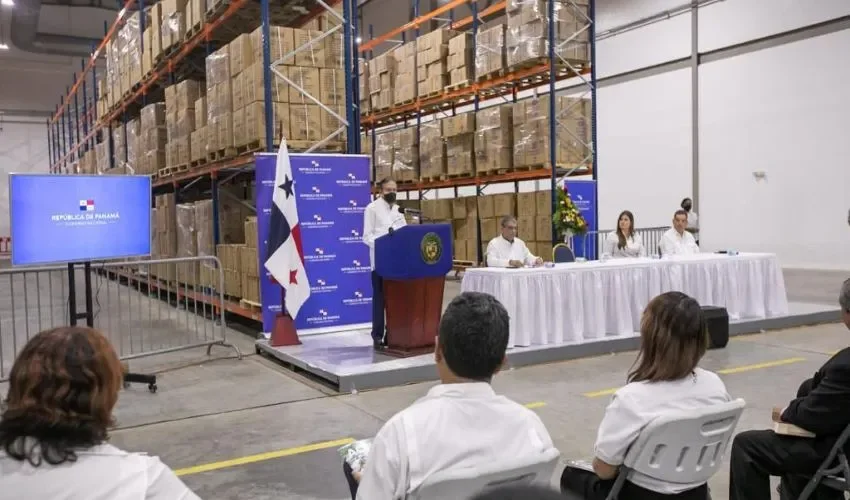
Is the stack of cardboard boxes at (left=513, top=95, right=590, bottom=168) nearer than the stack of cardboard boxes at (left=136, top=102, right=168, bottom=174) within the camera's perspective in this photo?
Yes

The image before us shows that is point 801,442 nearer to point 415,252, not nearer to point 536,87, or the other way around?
point 415,252

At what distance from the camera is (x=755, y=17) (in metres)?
16.7

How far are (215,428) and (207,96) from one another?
277 inches

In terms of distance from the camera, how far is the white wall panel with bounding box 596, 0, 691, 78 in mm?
18625

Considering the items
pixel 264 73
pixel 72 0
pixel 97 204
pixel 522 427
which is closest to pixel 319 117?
pixel 264 73

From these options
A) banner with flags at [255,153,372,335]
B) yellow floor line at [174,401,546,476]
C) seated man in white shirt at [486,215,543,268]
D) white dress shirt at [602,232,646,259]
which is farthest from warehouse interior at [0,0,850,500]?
white dress shirt at [602,232,646,259]

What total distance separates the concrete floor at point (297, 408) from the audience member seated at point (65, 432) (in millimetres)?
2549

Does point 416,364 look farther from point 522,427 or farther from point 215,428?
point 522,427

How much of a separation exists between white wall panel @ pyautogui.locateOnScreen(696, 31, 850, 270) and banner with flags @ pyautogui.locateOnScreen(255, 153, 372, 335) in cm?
1134

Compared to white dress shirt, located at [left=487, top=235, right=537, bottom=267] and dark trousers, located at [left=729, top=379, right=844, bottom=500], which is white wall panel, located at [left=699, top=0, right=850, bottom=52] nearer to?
white dress shirt, located at [left=487, top=235, right=537, bottom=267]

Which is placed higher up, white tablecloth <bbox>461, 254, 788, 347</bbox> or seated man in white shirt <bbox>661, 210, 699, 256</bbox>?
seated man in white shirt <bbox>661, 210, 699, 256</bbox>

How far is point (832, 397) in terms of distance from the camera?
9.68ft

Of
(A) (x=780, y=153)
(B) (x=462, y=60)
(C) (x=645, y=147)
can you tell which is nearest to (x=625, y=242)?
(B) (x=462, y=60)

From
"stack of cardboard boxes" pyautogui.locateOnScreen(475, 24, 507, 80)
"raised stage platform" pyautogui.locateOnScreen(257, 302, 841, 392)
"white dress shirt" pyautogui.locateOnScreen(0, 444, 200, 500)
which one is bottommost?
"raised stage platform" pyautogui.locateOnScreen(257, 302, 841, 392)
